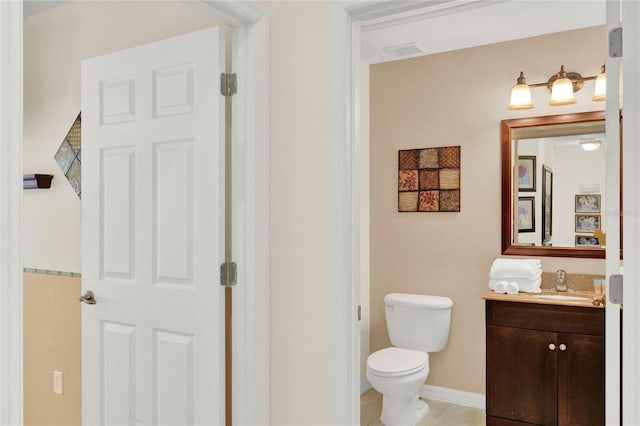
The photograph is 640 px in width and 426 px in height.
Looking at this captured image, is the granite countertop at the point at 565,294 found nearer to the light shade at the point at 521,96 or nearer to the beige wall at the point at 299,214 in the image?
the light shade at the point at 521,96

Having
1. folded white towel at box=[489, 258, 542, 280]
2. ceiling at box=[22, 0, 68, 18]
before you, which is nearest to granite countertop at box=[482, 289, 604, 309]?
folded white towel at box=[489, 258, 542, 280]

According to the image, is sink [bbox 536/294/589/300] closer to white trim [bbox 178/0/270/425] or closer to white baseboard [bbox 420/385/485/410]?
white baseboard [bbox 420/385/485/410]

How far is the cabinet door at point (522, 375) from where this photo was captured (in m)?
2.85

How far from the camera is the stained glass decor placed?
102 inches

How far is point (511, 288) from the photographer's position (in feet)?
10.1

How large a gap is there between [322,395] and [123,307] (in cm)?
95

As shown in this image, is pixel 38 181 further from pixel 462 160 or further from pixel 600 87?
pixel 600 87

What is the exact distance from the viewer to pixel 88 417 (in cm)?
225

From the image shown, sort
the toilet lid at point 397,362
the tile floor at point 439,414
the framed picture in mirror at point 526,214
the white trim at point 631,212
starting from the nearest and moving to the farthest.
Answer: the white trim at point 631,212, the toilet lid at point 397,362, the tile floor at point 439,414, the framed picture in mirror at point 526,214

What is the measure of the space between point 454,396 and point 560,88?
217cm

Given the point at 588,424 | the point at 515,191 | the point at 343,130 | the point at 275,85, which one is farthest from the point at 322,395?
the point at 515,191

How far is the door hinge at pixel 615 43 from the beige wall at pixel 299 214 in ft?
2.84

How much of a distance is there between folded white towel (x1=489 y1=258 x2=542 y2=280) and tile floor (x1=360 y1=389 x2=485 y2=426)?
95 cm

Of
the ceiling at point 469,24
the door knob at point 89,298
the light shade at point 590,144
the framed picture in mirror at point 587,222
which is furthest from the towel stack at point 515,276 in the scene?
the door knob at point 89,298
